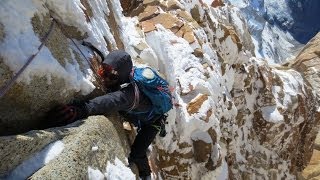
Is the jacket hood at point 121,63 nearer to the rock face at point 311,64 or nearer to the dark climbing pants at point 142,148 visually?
the dark climbing pants at point 142,148

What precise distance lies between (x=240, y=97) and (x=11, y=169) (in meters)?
11.4

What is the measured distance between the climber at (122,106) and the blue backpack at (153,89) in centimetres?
7

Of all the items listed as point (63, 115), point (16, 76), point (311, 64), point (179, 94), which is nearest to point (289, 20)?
point (311, 64)

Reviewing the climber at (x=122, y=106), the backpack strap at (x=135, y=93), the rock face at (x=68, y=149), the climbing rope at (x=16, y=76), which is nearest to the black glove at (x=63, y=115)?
the climber at (x=122, y=106)

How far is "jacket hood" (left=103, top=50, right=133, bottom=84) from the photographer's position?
5625 mm

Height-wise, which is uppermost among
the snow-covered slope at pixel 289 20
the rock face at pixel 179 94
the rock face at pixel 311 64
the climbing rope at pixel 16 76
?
the climbing rope at pixel 16 76

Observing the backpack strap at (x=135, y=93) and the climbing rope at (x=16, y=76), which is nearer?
the climbing rope at (x=16, y=76)

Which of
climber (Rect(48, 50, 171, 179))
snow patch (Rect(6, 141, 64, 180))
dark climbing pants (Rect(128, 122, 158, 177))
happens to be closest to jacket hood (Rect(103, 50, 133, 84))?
climber (Rect(48, 50, 171, 179))

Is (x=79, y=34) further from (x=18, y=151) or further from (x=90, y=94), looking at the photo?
(x=18, y=151)

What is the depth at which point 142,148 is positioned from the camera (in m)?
6.04

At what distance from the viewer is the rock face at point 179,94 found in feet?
14.4

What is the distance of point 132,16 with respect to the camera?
453 inches

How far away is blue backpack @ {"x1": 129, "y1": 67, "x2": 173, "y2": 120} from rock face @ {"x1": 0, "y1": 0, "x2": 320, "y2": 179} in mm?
501

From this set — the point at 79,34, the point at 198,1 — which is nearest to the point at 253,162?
the point at 198,1
